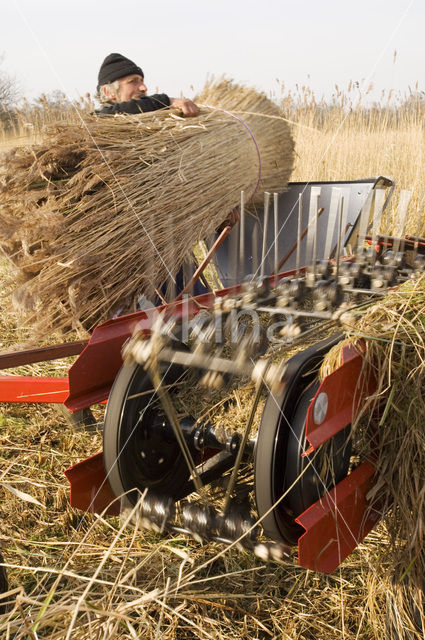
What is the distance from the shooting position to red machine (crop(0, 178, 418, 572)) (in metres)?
1.62

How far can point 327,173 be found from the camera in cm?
594

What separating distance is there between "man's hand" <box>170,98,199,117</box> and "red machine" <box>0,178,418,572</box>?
1.44 metres

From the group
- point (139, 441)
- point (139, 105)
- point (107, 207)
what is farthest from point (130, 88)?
point (139, 441)

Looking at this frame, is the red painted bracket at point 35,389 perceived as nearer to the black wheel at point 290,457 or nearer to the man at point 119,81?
the black wheel at point 290,457

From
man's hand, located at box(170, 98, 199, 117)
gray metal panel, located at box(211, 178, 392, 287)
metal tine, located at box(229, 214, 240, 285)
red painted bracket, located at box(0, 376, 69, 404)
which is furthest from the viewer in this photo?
gray metal panel, located at box(211, 178, 392, 287)

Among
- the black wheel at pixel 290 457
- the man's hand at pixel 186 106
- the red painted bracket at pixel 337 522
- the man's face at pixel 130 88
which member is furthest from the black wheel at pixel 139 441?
the man's face at pixel 130 88

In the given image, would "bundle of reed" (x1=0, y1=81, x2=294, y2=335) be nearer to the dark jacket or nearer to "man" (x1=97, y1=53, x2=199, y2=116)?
the dark jacket

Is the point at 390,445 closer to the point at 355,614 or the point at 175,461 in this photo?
the point at 355,614

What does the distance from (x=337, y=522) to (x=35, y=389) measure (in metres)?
1.33

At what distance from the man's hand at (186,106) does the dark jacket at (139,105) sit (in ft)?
0.26

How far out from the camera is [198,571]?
2.06 m

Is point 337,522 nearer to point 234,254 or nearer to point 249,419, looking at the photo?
point 249,419

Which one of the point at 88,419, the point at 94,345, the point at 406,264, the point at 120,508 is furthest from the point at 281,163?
the point at 120,508

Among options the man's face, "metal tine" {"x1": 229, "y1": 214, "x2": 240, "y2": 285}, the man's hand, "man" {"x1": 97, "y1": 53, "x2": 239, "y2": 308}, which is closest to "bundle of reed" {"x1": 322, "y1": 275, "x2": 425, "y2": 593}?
"metal tine" {"x1": 229, "y1": 214, "x2": 240, "y2": 285}
